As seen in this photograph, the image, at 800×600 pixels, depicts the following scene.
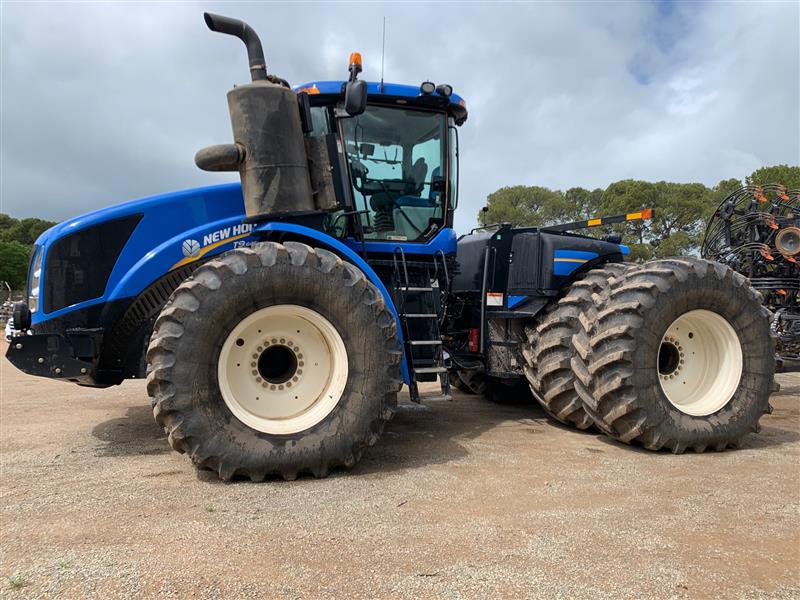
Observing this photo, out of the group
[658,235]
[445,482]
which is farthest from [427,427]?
[658,235]

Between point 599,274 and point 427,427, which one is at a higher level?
point 599,274

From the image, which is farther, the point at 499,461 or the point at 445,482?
the point at 499,461

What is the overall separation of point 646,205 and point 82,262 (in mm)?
32369

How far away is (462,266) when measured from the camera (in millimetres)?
6301

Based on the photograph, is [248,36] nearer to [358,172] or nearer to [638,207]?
[358,172]

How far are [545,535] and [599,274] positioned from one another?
3.13 m

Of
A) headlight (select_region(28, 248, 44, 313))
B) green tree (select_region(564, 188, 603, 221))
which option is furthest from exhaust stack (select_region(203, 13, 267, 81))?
green tree (select_region(564, 188, 603, 221))

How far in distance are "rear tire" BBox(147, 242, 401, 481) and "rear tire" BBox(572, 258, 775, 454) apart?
70.3 inches

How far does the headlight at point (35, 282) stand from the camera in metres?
4.44

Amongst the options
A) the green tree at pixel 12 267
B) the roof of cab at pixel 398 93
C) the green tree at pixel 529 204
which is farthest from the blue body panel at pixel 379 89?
the green tree at pixel 12 267

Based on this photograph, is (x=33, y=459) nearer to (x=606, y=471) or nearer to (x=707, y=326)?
(x=606, y=471)

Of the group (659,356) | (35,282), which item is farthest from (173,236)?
(659,356)

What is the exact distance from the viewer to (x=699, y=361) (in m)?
5.18

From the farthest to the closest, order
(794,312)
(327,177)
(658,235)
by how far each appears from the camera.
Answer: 1. (658,235)
2. (794,312)
3. (327,177)
